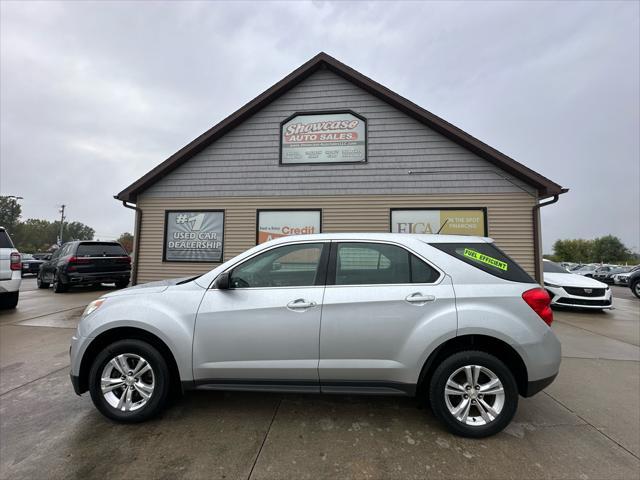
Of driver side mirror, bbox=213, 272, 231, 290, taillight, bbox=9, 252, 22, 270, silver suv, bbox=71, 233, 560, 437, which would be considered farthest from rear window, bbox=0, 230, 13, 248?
driver side mirror, bbox=213, 272, 231, 290

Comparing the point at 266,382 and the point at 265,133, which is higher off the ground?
the point at 265,133

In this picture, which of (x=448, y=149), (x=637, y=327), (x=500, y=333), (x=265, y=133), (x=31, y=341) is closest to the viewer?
(x=500, y=333)

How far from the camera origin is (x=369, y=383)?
7.89ft

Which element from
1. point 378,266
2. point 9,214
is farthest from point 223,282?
point 9,214

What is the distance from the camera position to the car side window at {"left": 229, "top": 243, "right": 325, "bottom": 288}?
8.61 ft

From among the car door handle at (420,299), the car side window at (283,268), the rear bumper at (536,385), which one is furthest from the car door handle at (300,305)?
the rear bumper at (536,385)

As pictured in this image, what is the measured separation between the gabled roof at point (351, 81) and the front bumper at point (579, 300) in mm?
2506

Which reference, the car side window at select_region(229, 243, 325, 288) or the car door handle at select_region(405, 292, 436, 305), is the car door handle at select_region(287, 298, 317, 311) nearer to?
the car side window at select_region(229, 243, 325, 288)

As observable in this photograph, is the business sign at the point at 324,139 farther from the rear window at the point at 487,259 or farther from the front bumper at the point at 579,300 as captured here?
the front bumper at the point at 579,300

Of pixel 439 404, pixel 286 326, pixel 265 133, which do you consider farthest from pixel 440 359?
pixel 265 133

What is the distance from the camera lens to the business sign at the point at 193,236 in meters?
8.34

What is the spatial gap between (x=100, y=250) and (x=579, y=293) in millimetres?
13786

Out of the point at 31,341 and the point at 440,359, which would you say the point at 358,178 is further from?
the point at 31,341

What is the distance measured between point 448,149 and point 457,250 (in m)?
6.18
